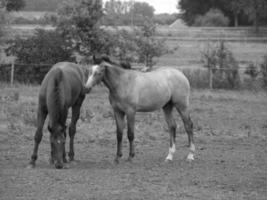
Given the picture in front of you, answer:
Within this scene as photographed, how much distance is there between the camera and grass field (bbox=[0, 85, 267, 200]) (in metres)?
8.29

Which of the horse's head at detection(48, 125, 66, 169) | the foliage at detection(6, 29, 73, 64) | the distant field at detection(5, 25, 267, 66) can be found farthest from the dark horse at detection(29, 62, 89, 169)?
the distant field at detection(5, 25, 267, 66)

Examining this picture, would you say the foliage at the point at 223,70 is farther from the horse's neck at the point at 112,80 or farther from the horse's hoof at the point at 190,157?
the horse's neck at the point at 112,80

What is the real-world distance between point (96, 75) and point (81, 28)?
57.4 feet

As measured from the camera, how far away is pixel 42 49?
90.5 feet

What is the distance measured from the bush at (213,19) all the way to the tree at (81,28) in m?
32.0

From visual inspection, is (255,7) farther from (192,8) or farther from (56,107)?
(56,107)

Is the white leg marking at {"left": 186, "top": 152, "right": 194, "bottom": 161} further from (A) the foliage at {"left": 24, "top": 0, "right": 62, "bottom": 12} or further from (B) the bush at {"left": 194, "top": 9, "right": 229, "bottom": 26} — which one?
(A) the foliage at {"left": 24, "top": 0, "right": 62, "bottom": 12}

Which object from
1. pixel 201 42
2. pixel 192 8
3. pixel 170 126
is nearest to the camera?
pixel 170 126

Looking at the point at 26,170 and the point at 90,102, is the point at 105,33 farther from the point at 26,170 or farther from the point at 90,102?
the point at 26,170

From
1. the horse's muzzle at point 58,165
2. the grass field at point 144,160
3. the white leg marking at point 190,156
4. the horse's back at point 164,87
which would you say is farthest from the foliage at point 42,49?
the horse's muzzle at point 58,165

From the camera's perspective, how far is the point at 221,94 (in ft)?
80.9

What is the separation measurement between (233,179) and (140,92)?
2682 millimetres

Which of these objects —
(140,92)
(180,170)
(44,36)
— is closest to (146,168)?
(180,170)

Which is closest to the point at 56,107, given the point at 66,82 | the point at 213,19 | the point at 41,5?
the point at 66,82
